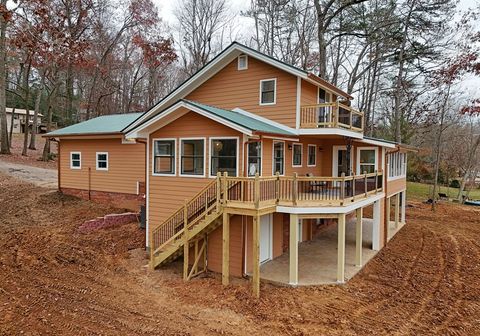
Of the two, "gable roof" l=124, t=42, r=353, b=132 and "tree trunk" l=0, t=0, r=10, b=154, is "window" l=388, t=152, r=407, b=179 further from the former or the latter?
"tree trunk" l=0, t=0, r=10, b=154

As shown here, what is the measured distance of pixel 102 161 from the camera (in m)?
17.7

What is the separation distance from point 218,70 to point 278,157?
15.5 ft

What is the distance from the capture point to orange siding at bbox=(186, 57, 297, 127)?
500 inches

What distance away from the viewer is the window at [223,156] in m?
10.9

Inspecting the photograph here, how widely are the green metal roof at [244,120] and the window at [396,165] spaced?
6614 mm

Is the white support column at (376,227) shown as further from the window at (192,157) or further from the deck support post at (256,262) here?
the window at (192,157)

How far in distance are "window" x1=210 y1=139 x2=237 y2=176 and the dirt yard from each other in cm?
359

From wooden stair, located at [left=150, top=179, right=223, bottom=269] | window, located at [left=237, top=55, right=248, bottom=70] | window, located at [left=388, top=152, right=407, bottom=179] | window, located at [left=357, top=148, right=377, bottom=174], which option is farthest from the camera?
window, located at [left=388, top=152, right=407, bottom=179]

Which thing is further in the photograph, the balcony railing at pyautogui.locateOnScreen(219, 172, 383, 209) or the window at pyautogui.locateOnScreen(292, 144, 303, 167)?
the window at pyautogui.locateOnScreen(292, 144, 303, 167)

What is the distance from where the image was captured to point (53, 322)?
714cm

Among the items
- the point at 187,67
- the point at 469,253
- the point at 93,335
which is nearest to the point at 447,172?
the point at 469,253

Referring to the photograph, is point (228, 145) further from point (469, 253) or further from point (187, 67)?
point (187, 67)

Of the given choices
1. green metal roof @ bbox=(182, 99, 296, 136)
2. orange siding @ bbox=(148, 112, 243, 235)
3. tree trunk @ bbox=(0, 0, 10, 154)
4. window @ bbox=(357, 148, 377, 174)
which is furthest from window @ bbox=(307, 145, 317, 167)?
tree trunk @ bbox=(0, 0, 10, 154)

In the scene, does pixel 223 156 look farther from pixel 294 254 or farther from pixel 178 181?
pixel 294 254
